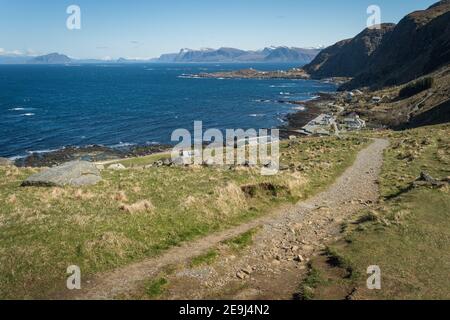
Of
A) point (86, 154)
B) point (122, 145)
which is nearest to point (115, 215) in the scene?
point (86, 154)

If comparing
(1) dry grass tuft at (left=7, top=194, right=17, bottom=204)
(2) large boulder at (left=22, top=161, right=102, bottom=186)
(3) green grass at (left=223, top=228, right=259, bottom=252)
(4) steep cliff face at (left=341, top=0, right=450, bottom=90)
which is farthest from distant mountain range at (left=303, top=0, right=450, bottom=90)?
(1) dry grass tuft at (left=7, top=194, right=17, bottom=204)

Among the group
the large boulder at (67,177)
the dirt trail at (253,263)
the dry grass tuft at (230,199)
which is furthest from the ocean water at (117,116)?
the dirt trail at (253,263)

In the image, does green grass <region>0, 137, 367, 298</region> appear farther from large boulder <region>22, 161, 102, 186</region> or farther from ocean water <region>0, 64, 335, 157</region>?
ocean water <region>0, 64, 335, 157</region>

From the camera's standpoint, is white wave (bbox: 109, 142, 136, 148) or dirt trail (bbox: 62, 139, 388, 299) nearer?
dirt trail (bbox: 62, 139, 388, 299)

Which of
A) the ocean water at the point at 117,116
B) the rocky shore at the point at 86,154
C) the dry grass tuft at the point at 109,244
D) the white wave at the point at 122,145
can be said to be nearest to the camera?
the dry grass tuft at the point at 109,244

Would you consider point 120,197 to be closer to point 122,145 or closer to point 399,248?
point 399,248

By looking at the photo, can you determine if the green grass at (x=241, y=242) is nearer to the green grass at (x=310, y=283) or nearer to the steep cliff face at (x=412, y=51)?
the green grass at (x=310, y=283)
